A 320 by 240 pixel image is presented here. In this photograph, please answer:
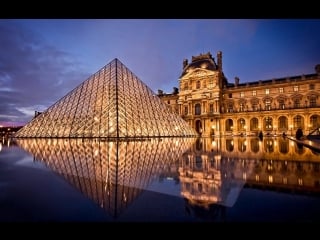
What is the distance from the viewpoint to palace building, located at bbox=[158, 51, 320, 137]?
37000 millimetres

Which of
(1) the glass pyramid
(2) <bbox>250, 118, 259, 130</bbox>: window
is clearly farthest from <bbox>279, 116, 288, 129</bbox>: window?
(1) the glass pyramid

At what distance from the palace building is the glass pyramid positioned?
1662cm

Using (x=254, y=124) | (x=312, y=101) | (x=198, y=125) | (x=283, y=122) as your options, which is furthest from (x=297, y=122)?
(x=198, y=125)

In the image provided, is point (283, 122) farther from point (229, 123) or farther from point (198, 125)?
point (198, 125)

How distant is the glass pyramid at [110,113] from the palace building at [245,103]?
1662 centimetres

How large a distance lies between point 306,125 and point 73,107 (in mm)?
30775

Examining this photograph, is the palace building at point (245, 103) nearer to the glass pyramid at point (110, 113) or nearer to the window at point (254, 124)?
the window at point (254, 124)

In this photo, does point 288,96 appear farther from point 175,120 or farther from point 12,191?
point 12,191

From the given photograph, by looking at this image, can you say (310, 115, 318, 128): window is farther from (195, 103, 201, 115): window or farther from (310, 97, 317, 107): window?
(195, 103, 201, 115): window

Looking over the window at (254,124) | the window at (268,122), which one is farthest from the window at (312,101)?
the window at (254,124)

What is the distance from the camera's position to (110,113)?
21578mm

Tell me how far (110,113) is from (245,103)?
27480 mm

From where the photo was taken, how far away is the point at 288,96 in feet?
127

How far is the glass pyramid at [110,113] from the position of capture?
21.6 meters
